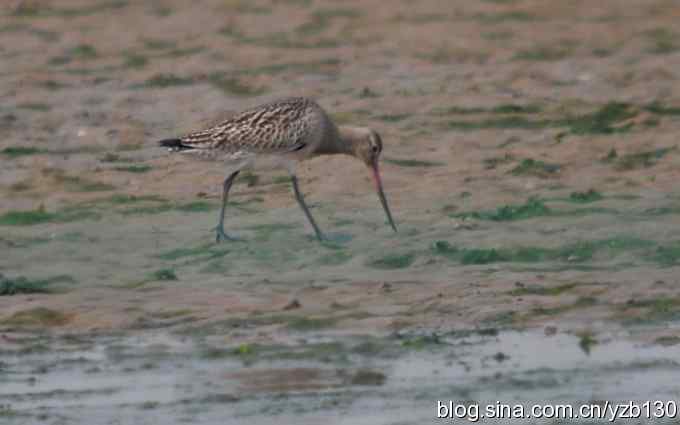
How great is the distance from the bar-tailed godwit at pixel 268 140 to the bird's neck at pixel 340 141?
1 cm

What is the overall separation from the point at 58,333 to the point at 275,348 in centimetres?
132

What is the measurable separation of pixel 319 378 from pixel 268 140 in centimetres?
437

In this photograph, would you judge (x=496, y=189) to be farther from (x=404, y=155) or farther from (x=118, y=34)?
(x=118, y=34)

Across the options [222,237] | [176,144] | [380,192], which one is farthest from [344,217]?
[176,144]

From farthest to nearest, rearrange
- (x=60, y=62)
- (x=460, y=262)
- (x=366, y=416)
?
1. (x=60, y=62)
2. (x=460, y=262)
3. (x=366, y=416)

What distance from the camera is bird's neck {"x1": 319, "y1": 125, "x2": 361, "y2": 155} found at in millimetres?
14188

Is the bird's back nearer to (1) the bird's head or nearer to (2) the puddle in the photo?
(1) the bird's head

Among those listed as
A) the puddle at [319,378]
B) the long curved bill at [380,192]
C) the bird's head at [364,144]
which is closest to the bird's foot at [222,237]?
the long curved bill at [380,192]

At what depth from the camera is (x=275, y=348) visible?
34.0 feet

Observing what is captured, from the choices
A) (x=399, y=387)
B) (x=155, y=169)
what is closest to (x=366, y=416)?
(x=399, y=387)

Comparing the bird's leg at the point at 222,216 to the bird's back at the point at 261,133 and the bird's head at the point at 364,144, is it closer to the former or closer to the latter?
the bird's back at the point at 261,133

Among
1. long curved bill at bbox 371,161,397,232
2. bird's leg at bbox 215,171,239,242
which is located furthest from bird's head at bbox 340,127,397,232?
bird's leg at bbox 215,171,239,242

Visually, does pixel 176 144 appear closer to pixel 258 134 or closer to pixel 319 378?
pixel 258 134

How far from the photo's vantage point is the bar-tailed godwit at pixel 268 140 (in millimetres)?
13820
